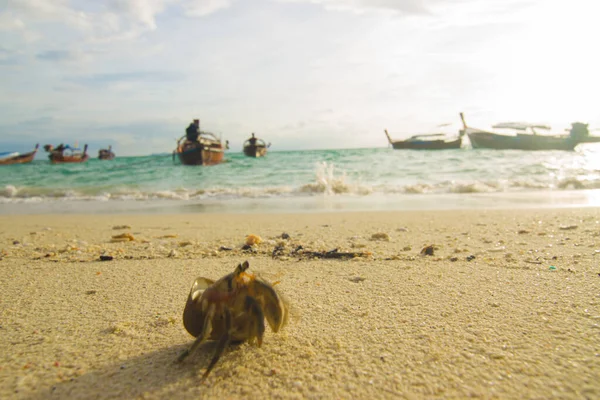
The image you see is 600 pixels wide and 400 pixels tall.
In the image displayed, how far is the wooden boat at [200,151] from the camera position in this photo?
1181 inches

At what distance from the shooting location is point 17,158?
44.6m

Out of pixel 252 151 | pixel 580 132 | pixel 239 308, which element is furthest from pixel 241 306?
pixel 252 151

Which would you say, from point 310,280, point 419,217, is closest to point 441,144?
point 419,217

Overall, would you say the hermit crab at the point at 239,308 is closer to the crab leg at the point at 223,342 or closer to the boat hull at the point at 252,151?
the crab leg at the point at 223,342

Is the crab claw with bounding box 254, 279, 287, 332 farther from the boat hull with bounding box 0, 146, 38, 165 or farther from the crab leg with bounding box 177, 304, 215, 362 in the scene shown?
the boat hull with bounding box 0, 146, 38, 165

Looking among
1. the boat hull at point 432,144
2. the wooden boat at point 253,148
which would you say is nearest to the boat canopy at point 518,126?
the boat hull at point 432,144

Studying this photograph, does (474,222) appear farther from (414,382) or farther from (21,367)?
(21,367)

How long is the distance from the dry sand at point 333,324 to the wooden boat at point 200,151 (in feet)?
87.6

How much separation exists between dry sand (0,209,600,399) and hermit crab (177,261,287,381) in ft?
0.46

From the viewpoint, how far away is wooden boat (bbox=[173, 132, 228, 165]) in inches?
1181

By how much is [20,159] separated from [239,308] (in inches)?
2097

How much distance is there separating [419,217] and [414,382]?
4878 millimetres

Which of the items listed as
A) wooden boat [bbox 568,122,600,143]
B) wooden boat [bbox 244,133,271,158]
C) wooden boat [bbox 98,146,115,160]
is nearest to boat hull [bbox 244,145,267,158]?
wooden boat [bbox 244,133,271,158]

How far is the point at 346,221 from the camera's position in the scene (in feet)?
19.0
